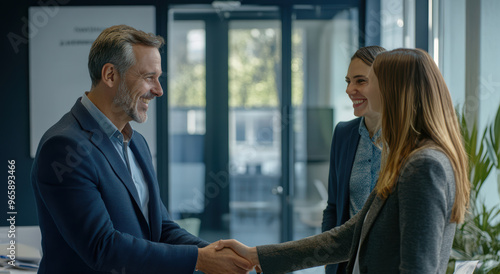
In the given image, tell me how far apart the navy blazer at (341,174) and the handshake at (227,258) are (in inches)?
14.6

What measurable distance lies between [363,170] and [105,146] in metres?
1.09

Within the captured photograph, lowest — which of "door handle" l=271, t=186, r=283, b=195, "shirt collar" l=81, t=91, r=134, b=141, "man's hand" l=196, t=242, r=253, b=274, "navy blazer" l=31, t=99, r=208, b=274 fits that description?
"door handle" l=271, t=186, r=283, b=195

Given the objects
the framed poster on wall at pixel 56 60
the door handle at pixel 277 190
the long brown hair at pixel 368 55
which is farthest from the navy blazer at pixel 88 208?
the door handle at pixel 277 190

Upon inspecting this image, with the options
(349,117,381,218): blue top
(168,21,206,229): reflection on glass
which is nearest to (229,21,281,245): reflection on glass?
(168,21,206,229): reflection on glass

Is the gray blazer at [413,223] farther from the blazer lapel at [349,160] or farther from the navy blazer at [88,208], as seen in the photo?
the navy blazer at [88,208]

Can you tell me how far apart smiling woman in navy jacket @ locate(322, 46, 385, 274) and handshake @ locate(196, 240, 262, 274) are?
373mm

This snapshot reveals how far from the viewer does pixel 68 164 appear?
1401mm

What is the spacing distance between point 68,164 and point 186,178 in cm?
289

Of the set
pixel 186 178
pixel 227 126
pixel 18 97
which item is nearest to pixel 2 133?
pixel 18 97

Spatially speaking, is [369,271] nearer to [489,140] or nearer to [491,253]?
[491,253]

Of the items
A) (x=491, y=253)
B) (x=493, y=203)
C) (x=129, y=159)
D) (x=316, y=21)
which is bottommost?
(x=491, y=253)

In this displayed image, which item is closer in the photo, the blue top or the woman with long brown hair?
the woman with long brown hair

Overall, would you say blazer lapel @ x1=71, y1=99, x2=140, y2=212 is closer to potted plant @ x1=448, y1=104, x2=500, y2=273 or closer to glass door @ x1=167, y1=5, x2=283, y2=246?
potted plant @ x1=448, y1=104, x2=500, y2=273

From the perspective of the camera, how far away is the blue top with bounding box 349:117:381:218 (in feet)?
6.50
